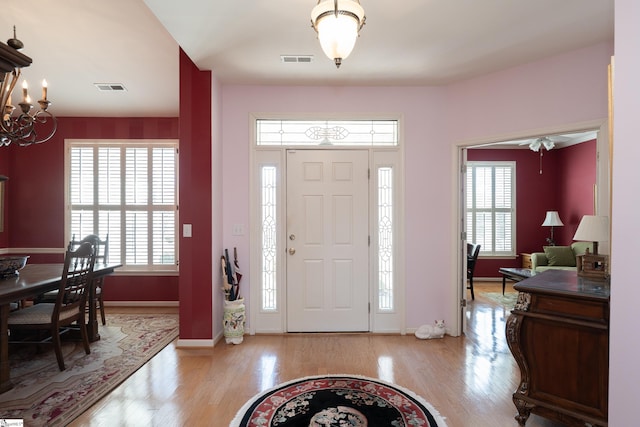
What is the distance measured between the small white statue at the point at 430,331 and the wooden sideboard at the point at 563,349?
1610 mm

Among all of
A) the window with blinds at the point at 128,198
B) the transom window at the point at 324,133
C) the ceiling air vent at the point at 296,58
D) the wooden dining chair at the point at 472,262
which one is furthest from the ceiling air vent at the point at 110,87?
the wooden dining chair at the point at 472,262

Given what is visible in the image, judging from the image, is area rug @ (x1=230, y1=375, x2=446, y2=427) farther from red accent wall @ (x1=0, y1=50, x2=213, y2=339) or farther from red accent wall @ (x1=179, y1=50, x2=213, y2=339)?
red accent wall @ (x1=0, y1=50, x2=213, y2=339)

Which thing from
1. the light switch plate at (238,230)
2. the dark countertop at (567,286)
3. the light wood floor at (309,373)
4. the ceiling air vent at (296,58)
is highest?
the ceiling air vent at (296,58)

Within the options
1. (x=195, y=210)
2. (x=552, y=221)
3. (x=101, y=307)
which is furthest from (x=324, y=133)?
(x=552, y=221)

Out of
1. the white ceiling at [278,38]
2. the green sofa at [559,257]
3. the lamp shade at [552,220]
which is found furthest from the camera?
the lamp shade at [552,220]

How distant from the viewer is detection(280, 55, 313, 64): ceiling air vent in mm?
3342

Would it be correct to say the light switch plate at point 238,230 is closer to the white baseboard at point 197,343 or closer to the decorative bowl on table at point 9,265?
the white baseboard at point 197,343

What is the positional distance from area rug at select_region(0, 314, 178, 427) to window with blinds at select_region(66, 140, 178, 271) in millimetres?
1184

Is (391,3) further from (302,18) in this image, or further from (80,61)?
(80,61)

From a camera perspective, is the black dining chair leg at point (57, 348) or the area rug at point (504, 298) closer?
the black dining chair leg at point (57, 348)

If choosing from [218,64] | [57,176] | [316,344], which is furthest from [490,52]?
[57,176]

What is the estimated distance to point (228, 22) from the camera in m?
2.74

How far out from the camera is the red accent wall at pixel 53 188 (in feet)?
16.9

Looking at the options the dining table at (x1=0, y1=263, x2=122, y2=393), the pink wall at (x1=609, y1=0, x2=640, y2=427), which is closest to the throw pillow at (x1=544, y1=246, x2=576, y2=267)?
the pink wall at (x1=609, y1=0, x2=640, y2=427)
